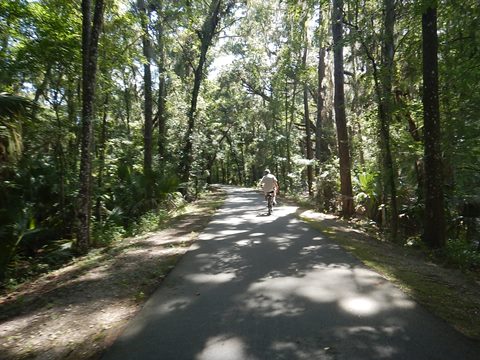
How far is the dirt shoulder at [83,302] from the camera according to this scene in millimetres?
4289

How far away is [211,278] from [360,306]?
2.60m

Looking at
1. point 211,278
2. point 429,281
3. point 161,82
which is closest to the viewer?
point 429,281

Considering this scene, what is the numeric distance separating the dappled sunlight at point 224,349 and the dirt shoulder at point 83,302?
1.16 metres

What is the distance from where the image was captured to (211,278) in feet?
21.4

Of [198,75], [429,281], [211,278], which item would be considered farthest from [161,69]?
[429,281]

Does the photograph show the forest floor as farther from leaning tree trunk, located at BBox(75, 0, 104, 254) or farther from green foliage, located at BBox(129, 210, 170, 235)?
green foliage, located at BBox(129, 210, 170, 235)

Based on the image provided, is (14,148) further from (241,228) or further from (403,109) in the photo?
(403,109)

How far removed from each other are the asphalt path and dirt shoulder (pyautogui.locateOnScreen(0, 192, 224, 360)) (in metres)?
0.34

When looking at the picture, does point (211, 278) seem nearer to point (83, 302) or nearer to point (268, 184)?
point (83, 302)

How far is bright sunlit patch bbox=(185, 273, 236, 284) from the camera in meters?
6.34

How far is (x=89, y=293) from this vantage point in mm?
6066

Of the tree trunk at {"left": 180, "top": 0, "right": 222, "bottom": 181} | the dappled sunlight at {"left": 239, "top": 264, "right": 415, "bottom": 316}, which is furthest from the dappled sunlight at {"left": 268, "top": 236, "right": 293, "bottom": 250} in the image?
the tree trunk at {"left": 180, "top": 0, "right": 222, "bottom": 181}

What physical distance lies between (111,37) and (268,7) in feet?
50.8

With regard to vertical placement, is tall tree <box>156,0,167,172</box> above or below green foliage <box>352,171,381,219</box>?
above
